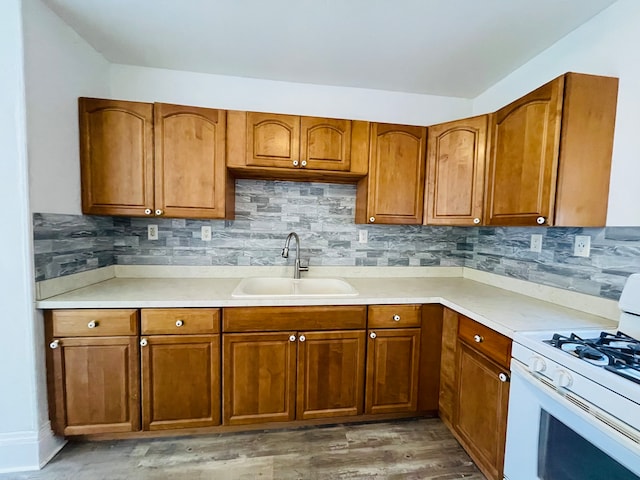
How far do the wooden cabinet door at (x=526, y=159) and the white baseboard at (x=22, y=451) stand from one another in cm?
292

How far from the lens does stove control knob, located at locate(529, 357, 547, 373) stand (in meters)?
1.10

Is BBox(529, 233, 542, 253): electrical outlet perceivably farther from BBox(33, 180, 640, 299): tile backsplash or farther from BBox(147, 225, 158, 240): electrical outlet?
BBox(147, 225, 158, 240): electrical outlet

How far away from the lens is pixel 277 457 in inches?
63.8

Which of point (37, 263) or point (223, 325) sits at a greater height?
point (37, 263)

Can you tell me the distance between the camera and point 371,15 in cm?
150

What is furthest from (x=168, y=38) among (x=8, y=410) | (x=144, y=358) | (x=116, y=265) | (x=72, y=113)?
(x=8, y=410)

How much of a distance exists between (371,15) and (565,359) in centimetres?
182

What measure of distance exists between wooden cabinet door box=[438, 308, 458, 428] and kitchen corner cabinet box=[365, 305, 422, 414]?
17 cm

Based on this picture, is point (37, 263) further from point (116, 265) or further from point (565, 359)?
point (565, 359)

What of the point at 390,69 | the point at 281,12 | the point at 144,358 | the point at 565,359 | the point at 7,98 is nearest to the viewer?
the point at 565,359

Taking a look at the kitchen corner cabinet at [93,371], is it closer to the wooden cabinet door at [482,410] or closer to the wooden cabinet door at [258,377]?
the wooden cabinet door at [258,377]

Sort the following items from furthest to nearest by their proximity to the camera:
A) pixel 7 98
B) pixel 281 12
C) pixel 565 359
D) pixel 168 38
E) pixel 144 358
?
1. pixel 168 38
2. pixel 144 358
3. pixel 281 12
4. pixel 7 98
5. pixel 565 359

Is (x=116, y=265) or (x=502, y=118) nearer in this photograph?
(x=502, y=118)

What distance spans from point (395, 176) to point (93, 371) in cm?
227
